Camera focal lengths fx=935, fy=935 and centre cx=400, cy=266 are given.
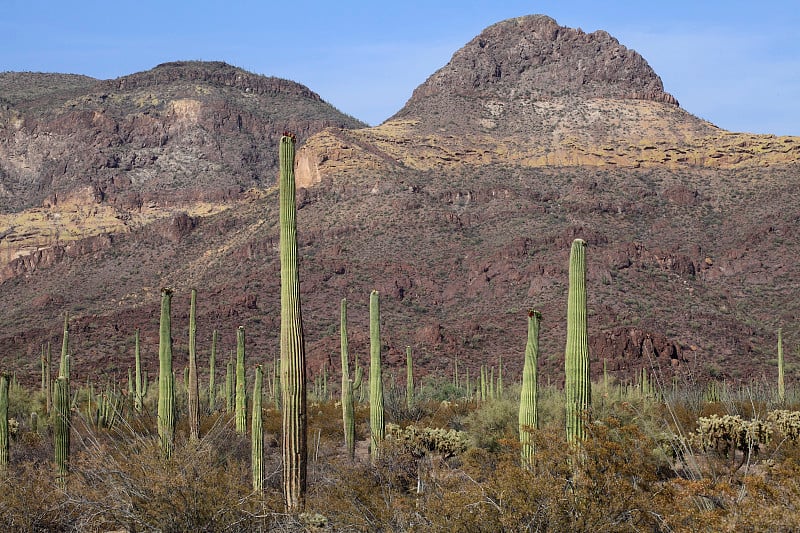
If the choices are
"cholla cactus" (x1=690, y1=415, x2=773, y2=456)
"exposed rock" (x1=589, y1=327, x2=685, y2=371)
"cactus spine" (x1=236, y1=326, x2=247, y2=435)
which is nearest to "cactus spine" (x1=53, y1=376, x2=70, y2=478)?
"cactus spine" (x1=236, y1=326, x2=247, y2=435)

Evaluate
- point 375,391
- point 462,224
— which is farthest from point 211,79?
point 375,391

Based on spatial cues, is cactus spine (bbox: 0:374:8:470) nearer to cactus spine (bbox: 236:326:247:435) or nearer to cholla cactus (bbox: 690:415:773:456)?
cactus spine (bbox: 236:326:247:435)

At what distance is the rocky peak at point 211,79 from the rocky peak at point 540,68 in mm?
37148

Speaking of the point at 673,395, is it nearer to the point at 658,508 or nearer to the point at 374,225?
the point at 658,508

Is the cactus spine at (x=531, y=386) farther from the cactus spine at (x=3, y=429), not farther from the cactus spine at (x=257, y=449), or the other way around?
the cactus spine at (x=3, y=429)

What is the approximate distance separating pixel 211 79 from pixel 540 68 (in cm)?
5151

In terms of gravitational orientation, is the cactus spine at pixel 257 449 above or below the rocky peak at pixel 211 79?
below

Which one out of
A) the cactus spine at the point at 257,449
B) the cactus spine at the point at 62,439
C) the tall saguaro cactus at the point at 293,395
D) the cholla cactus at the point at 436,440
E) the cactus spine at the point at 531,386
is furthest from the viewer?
the cholla cactus at the point at 436,440

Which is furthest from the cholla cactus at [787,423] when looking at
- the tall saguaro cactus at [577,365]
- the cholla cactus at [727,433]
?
the tall saguaro cactus at [577,365]

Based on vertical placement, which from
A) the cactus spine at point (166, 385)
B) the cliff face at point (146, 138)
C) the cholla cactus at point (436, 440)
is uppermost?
the cliff face at point (146, 138)

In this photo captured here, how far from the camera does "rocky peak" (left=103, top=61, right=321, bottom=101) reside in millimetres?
133375

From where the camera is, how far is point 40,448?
1756 centimetres

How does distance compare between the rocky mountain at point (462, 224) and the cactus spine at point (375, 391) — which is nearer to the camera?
the cactus spine at point (375, 391)

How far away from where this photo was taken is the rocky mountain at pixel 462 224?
171 feet
